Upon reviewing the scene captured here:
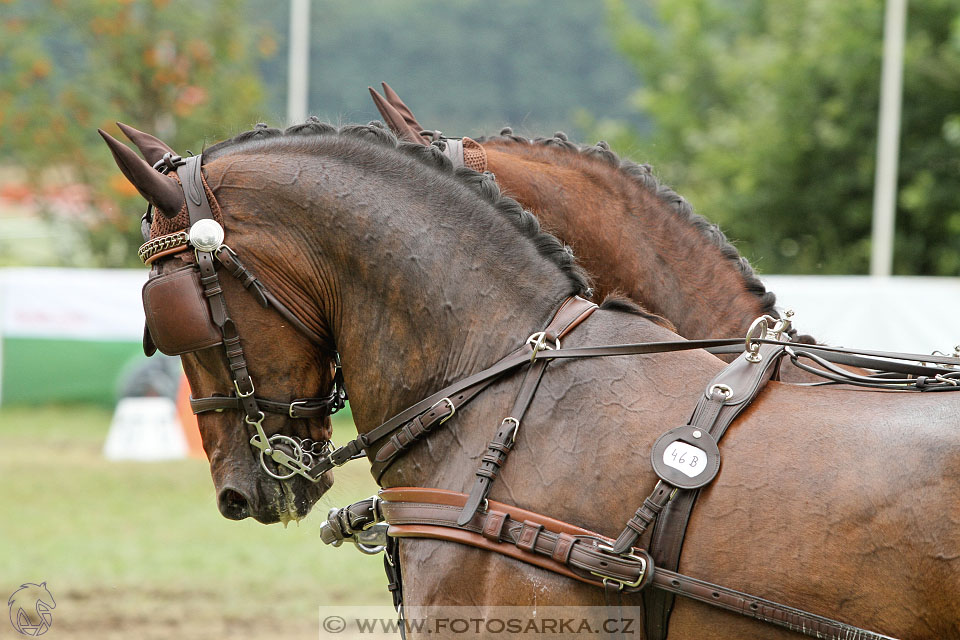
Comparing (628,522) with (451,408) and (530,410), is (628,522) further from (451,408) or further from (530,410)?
(451,408)

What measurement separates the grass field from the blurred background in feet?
0.09

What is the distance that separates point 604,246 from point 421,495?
3.89ft

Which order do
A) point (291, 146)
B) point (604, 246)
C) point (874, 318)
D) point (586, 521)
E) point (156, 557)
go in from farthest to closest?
point (874, 318), point (156, 557), point (604, 246), point (291, 146), point (586, 521)

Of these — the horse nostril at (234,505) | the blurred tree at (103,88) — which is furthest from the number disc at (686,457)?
the blurred tree at (103,88)

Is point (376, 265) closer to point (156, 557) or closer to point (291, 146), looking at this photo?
point (291, 146)


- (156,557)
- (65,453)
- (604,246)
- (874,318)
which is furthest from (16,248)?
(604,246)

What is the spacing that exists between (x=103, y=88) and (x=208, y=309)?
14.5 metres

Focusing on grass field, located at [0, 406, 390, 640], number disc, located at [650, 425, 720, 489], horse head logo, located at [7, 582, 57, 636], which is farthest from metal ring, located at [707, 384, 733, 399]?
horse head logo, located at [7, 582, 57, 636]

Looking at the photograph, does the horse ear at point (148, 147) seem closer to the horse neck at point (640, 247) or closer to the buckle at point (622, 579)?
the horse neck at point (640, 247)

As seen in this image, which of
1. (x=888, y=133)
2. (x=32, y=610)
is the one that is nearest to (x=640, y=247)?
(x=32, y=610)

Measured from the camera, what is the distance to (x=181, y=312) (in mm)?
2430

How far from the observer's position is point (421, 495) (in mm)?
2373

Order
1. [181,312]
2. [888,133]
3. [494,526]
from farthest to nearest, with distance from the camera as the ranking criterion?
[888,133]
[181,312]
[494,526]

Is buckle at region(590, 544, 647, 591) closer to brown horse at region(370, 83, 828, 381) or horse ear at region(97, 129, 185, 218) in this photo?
brown horse at region(370, 83, 828, 381)
